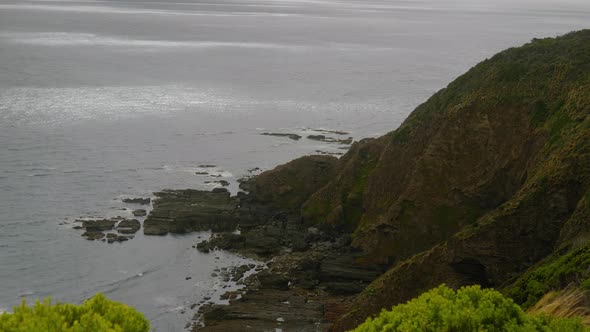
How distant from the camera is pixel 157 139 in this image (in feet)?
273

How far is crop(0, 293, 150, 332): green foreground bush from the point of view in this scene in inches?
572

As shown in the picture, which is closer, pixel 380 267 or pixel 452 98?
pixel 380 267

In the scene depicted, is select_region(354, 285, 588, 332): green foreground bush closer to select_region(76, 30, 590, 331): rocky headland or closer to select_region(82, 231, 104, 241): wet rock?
select_region(76, 30, 590, 331): rocky headland

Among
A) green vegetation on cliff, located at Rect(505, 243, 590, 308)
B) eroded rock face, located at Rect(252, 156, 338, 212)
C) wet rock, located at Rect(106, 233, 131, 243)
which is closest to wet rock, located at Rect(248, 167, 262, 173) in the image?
eroded rock face, located at Rect(252, 156, 338, 212)

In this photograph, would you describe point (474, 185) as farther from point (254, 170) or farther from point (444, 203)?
point (254, 170)

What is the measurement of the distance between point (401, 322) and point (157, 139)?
6844 cm

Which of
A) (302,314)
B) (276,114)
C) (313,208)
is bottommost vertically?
(302,314)

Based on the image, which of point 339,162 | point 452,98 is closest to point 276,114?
point 339,162

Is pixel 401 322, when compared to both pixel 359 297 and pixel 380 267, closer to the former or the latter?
pixel 359 297

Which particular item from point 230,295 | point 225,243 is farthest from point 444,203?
point 225,243

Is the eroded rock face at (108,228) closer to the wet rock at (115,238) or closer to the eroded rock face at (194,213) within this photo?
the wet rock at (115,238)

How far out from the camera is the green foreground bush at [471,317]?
1666 centimetres

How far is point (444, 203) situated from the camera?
44.9 meters

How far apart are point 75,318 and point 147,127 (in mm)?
75438
